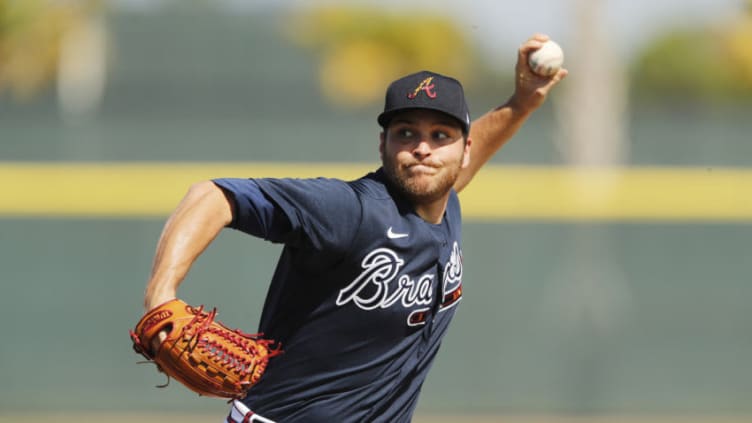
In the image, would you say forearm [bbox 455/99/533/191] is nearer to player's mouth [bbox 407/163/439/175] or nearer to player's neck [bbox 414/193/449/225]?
player's neck [bbox 414/193/449/225]

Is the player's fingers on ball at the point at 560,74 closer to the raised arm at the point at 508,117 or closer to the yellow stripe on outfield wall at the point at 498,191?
the raised arm at the point at 508,117

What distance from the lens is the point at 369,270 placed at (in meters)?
2.69

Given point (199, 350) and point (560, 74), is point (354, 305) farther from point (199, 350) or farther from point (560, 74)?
point (560, 74)

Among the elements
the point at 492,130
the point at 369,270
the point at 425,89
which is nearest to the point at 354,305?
the point at 369,270

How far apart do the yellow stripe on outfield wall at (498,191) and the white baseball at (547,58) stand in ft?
12.8

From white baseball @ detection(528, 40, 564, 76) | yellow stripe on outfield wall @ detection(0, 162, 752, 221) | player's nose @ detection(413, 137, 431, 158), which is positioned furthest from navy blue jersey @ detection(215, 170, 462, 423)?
yellow stripe on outfield wall @ detection(0, 162, 752, 221)

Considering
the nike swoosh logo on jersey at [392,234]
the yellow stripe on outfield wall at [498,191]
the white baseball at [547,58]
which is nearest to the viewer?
the nike swoosh logo on jersey at [392,234]

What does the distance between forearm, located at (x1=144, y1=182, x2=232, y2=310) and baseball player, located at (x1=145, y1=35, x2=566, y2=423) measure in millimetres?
134

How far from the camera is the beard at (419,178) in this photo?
271cm

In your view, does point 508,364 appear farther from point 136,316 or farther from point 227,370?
point 227,370

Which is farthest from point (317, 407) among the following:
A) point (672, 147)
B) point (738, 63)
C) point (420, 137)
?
point (738, 63)

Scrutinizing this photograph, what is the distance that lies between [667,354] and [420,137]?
5138 mm

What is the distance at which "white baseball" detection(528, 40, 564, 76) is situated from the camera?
342cm

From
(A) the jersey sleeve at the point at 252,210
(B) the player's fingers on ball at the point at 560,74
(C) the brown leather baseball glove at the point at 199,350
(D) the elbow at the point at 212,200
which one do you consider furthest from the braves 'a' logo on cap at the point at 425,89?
(B) the player's fingers on ball at the point at 560,74
